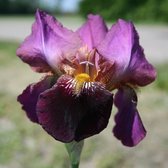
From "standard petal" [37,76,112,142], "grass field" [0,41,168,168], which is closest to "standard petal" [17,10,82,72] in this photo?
"standard petal" [37,76,112,142]

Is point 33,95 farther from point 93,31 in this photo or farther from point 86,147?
point 86,147

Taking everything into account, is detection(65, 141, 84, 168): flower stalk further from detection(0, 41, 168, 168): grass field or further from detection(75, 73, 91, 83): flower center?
detection(0, 41, 168, 168): grass field

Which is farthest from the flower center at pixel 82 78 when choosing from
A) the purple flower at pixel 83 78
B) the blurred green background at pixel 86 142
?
the blurred green background at pixel 86 142

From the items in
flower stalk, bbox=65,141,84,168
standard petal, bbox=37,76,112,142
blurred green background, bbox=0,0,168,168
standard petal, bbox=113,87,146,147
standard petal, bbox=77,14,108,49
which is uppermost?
standard petal, bbox=77,14,108,49

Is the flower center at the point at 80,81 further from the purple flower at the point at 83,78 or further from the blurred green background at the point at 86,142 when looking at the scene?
the blurred green background at the point at 86,142

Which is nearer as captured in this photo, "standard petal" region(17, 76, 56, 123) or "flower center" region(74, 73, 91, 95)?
"flower center" region(74, 73, 91, 95)

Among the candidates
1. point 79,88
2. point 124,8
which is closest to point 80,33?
point 79,88

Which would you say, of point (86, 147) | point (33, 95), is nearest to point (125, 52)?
point (33, 95)

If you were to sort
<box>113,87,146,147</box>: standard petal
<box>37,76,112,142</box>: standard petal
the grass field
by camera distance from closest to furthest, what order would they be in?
1. <box>37,76,112,142</box>: standard petal
2. <box>113,87,146,147</box>: standard petal
3. the grass field
